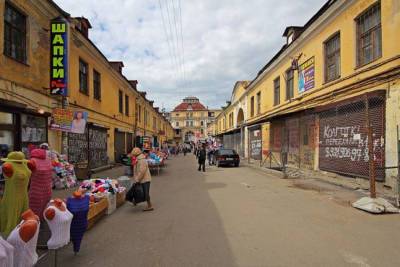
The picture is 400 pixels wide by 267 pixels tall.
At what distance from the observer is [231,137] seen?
41.3 meters

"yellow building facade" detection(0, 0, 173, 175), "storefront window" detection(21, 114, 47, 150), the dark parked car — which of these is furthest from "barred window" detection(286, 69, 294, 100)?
"storefront window" detection(21, 114, 47, 150)

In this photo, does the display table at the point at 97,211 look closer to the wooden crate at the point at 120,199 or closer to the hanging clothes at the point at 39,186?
the wooden crate at the point at 120,199

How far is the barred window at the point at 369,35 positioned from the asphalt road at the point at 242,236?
585 centimetres

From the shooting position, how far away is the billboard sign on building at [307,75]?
16.0 metres

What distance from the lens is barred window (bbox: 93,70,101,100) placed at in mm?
18234

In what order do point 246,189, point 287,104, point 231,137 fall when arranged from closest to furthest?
point 246,189 < point 287,104 < point 231,137

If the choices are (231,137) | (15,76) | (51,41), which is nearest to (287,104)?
(51,41)

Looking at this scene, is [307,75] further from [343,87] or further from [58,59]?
[58,59]

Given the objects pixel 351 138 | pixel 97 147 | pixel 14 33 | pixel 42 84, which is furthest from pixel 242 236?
pixel 97 147

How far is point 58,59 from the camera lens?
38.5ft

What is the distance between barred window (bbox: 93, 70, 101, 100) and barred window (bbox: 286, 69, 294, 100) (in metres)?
12.1

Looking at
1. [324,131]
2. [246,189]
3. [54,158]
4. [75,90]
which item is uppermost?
[75,90]

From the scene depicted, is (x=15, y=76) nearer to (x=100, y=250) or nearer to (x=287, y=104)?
(x=100, y=250)

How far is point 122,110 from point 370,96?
63.7 ft
